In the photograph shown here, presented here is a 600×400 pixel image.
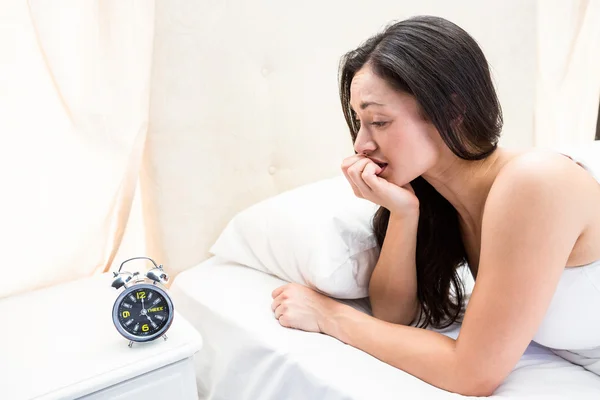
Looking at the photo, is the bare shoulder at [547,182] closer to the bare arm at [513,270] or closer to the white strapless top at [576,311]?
the bare arm at [513,270]

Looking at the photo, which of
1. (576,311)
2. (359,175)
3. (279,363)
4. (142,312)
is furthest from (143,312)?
(576,311)

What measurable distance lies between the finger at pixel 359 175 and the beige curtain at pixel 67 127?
0.53 meters

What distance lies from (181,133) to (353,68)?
1.68 feet

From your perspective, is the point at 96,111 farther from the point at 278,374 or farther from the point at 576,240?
the point at 576,240

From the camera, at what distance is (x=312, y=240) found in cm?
120

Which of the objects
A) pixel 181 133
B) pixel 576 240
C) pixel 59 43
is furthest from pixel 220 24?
pixel 576 240

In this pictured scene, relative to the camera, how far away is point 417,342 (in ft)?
3.26

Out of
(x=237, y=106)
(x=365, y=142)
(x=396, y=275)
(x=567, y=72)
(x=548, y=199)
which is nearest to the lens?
(x=548, y=199)

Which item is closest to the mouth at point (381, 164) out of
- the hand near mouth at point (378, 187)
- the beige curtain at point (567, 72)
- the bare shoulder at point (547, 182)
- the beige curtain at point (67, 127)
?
the hand near mouth at point (378, 187)

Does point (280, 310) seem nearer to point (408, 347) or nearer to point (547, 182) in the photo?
point (408, 347)

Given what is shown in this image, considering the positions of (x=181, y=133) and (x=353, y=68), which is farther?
(x=181, y=133)

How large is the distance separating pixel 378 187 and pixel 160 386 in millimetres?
537

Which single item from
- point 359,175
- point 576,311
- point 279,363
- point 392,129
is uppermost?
point 392,129

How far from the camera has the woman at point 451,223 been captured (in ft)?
2.83
